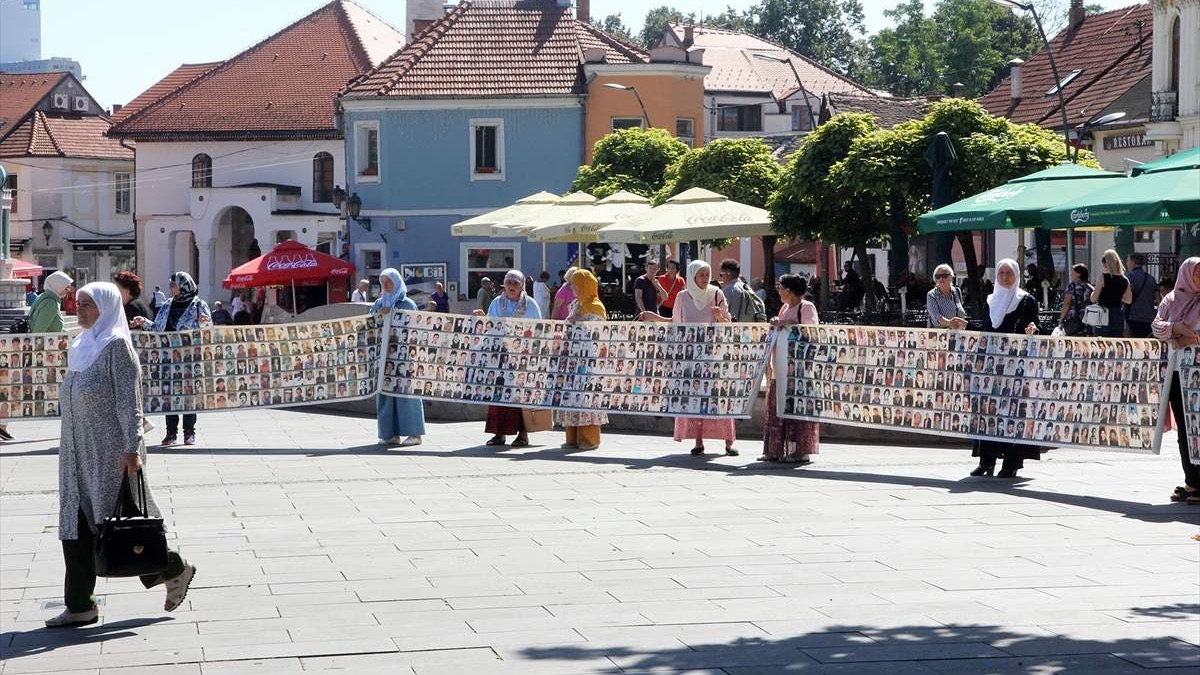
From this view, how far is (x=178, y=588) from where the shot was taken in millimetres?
8656

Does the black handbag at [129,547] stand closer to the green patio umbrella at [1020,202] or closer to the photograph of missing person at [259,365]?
the photograph of missing person at [259,365]

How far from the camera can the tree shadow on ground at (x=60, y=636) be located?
795 centimetres

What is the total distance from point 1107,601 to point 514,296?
959 centimetres

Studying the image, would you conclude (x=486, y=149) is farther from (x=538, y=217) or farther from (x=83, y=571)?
(x=83, y=571)

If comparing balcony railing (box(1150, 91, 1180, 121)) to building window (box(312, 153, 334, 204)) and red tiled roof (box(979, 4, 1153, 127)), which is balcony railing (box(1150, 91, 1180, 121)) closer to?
red tiled roof (box(979, 4, 1153, 127))

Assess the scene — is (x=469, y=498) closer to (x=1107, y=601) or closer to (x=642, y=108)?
(x=1107, y=601)

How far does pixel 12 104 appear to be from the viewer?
296ft

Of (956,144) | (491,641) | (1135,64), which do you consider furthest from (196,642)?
(1135,64)

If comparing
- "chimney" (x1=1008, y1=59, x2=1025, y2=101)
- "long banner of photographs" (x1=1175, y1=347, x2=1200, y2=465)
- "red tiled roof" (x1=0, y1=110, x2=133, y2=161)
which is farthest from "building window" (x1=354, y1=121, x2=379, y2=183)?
"long banner of photographs" (x1=1175, y1=347, x2=1200, y2=465)

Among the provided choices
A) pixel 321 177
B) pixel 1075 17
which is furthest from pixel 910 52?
pixel 321 177

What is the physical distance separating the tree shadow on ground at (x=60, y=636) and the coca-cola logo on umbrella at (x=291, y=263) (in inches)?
1365

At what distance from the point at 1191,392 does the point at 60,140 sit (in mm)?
76057

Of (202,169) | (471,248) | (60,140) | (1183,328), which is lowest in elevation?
(1183,328)

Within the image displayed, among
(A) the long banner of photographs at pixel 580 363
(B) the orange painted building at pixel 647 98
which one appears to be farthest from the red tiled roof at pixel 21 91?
(A) the long banner of photographs at pixel 580 363
